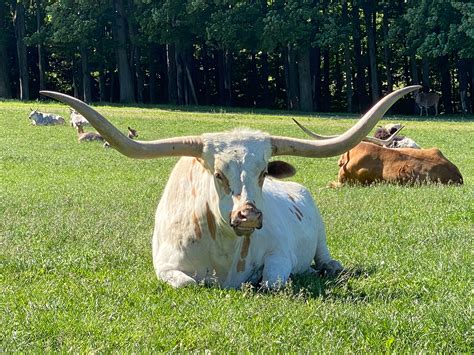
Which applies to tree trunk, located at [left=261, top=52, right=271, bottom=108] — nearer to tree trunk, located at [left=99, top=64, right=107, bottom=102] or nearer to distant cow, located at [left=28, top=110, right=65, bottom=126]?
tree trunk, located at [left=99, top=64, right=107, bottom=102]

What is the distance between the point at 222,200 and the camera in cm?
663

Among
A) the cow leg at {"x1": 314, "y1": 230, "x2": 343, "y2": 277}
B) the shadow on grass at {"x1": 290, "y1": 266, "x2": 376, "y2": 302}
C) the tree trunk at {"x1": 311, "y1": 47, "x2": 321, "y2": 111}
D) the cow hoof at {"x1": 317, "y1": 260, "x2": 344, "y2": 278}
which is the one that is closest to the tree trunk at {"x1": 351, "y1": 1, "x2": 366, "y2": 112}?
the tree trunk at {"x1": 311, "y1": 47, "x2": 321, "y2": 111}

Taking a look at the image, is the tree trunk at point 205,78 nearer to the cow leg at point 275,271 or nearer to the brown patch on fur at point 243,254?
the cow leg at point 275,271

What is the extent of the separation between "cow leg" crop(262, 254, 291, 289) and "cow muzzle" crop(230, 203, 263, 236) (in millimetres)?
731

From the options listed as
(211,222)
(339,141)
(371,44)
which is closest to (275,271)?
(211,222)

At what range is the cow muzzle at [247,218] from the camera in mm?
6184

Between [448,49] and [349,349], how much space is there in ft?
139

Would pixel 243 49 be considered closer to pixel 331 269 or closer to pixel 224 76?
pixel 224 76

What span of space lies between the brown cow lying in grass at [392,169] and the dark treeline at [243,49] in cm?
2941

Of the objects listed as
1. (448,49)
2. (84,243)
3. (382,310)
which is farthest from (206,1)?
(382,310)

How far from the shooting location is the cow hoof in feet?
26.2

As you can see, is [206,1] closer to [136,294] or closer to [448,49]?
[448,49]

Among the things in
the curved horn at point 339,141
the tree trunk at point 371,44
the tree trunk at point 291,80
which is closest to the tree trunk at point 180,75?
the tree trunk at point 291,80

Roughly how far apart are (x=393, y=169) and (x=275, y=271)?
935 centimetres
